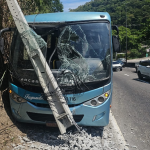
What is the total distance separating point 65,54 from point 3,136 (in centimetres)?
225

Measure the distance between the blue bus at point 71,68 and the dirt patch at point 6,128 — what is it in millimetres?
304

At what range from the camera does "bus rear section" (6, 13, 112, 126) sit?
178 inches

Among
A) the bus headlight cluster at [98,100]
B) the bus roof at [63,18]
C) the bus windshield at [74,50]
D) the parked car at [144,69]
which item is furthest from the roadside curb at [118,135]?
the parked car at [144,69]

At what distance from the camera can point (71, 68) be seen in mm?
4738

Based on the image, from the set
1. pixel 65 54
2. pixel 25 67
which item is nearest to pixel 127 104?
pixel 65 54

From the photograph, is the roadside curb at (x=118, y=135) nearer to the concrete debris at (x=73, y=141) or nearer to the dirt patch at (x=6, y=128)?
the concrete debris at (x=73, y=141)

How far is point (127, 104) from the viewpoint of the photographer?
26.3ft

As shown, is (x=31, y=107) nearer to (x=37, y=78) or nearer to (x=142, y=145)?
(x=37, y=78)

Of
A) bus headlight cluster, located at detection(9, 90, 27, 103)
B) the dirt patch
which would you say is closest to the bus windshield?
bus headlight cluster, located at detection(9, 90, 27, 103)

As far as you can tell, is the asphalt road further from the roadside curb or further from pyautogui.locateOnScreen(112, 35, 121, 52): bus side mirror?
pyautogui.locateOnScreen(112, 35, 121, 52): bus side mirror

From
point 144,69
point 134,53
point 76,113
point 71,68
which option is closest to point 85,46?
point 71,68

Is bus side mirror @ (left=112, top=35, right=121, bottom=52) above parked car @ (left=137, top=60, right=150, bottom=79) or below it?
above

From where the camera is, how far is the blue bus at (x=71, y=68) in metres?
4.53

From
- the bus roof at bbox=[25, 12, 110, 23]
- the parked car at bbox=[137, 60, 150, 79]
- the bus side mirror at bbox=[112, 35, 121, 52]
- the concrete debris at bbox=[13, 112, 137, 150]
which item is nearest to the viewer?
the concrete debris at bbox=[13, 112, 137, 150]
